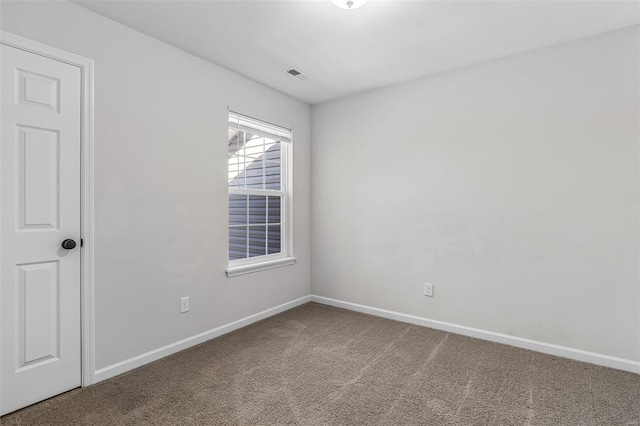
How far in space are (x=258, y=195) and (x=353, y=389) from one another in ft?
7.26

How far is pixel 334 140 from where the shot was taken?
4031 millimetres

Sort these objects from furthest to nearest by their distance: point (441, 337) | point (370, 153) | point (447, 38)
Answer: point (370, 153) → point (441, 337) → point (447, 38)

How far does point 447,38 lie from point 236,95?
1.97 meters

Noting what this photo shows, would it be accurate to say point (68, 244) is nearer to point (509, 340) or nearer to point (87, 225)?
point (87, 225)

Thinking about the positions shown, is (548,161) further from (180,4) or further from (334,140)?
(180,4)

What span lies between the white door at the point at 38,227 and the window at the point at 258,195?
4.37ft

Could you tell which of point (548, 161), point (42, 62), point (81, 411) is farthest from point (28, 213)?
point (548, 161)

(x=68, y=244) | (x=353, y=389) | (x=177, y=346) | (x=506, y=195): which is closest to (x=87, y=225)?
(x=68, y=244)

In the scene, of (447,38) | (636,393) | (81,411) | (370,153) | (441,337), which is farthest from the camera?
(370,153)

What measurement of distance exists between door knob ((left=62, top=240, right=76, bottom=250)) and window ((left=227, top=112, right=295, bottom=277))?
1.32m

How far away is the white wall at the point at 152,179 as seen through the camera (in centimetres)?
227

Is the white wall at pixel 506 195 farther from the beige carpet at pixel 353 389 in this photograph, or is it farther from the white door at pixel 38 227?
the white door at pixel 38 227

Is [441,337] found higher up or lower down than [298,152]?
lower down

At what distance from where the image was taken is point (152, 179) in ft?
8.43
